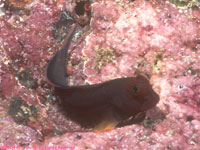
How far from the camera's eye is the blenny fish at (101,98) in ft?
8.90

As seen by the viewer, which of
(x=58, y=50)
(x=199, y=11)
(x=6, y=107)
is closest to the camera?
(x=6, y=107)

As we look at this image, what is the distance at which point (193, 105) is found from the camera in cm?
287

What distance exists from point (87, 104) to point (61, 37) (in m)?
1.16

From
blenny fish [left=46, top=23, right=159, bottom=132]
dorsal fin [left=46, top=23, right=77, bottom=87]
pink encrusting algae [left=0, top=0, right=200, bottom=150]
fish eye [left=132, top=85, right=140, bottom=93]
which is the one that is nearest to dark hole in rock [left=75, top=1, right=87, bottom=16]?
pink encrusting algae [left=0, top=0, right=200, bottom=150]

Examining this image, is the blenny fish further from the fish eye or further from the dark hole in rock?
the dark hole in rock

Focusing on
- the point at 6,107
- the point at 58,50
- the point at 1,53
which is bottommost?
the point at 6,107

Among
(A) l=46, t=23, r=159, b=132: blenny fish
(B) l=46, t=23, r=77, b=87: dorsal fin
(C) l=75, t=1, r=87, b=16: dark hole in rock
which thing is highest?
(C) l=75, t=1, r=87, b=16: dark hole in rock

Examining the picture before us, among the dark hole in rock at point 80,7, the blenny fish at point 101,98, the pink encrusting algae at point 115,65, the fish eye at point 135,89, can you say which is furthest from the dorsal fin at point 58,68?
the fish eye at point 135,89

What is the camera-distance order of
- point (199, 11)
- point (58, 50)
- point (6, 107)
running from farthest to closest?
point (199, 11), point (58, 50), point (6, 107)

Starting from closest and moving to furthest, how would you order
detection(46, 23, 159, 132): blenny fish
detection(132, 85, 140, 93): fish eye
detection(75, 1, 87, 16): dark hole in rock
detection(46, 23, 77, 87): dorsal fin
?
detection(132, 85, 140, 93): fish eye < detection(46, 23, 159, 132): blenny fish < detection(46, 23, 77, 87): dorsal fin < detection(75, 1, 87, 16): dark hole in rock

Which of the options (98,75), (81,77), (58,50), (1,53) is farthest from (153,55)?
(1,53)

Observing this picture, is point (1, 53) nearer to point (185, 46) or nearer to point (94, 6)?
point (94, 6)

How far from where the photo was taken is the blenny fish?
8.90 feet

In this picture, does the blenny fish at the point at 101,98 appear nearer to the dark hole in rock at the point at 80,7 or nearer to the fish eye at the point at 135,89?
the fish eye at the point at 135,89
